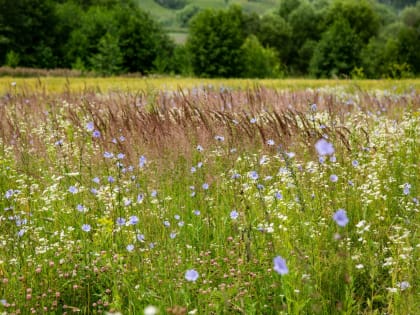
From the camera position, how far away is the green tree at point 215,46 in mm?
54062

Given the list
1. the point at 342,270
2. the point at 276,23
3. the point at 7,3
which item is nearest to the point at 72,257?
the point at 342,270

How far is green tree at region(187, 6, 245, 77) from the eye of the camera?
54.1m

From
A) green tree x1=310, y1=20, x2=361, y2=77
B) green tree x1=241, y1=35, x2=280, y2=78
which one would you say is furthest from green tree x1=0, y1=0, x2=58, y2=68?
green tree x1=310, y1=20, x2=361, y2=77

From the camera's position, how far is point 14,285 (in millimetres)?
3197

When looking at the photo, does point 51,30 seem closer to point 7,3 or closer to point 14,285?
point 7,3

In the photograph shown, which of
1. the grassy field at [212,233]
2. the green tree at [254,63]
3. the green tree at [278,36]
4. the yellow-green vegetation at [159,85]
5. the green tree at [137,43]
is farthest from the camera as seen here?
the green tree at [278,36]

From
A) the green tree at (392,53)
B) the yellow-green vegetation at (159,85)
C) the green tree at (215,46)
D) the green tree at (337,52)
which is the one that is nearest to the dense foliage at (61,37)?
the green tree at (215,46)

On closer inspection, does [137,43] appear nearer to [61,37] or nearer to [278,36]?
[61,37]

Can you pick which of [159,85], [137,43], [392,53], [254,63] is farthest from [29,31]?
[392,53]

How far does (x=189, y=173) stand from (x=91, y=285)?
5.22ft

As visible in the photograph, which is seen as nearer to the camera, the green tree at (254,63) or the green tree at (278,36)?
the green tree at (254,63)

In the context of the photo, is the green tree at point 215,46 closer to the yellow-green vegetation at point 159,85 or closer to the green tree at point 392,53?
the green tree at point 392,53

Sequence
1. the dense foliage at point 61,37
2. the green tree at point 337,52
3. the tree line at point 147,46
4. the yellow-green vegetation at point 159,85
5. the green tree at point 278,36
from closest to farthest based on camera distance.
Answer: the yellow-green vegetation at point 159,85 → the tree line at point 147,46 → the dense foliage at point 61,37 → the green tree at point 337,52 → the green tree at point 278,36

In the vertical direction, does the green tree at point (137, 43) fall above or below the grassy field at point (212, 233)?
above
